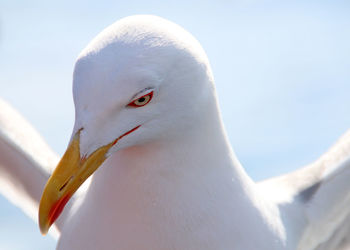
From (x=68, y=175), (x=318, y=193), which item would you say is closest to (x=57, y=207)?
(x=68, y=175)

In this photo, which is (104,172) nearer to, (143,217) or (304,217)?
(143,217)

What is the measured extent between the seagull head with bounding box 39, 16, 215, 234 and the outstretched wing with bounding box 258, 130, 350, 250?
2.94 ft

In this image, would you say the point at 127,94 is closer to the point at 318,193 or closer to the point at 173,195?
the point at 173,195

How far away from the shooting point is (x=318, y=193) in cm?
288

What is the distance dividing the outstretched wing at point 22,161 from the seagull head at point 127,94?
1.03 meters

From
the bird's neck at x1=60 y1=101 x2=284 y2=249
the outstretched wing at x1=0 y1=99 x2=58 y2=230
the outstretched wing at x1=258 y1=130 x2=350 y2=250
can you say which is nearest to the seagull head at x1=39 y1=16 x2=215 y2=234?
the bird's neck at x1=60 y1=101 x2=284 y2=249

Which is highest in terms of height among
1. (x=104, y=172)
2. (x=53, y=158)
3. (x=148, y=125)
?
(x=148, y=125)

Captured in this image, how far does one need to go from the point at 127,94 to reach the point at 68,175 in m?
0.28

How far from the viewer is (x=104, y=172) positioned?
7.32ft

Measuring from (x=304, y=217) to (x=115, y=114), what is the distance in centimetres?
117

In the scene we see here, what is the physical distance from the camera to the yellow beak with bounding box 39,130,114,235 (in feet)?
6.40

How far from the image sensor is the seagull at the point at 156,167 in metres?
1.91

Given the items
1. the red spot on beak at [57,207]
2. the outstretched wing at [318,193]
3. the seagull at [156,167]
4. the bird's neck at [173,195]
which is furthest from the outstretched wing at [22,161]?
the red spot on beak at [57,207]

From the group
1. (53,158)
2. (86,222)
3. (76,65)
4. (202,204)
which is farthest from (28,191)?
(76,65)
